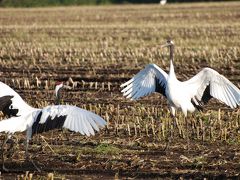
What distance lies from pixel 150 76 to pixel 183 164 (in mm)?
2544

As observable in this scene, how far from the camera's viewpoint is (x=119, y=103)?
47.9 ft

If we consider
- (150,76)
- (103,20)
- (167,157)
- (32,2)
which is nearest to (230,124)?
(150,76)

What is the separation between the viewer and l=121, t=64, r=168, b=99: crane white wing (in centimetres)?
1156

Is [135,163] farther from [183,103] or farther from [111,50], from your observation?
[111,50]

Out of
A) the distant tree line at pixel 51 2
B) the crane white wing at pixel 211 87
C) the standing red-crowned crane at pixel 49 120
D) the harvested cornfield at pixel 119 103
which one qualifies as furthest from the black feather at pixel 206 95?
the distant tree line at pixel 51 2

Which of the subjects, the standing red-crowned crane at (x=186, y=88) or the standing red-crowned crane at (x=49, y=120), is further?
the standing red-crowned crane at (x=186, y=88)

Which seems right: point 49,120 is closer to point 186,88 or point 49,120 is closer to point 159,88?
point 159,88

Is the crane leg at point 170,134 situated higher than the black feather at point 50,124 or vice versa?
the black feather at point 50,124

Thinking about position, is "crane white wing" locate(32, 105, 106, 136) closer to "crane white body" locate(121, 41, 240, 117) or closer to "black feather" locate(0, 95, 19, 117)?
"black feather" locate(0, 95, 19, 117)

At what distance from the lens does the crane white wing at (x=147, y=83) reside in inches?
455

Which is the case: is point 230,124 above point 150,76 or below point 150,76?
below

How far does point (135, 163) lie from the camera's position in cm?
940

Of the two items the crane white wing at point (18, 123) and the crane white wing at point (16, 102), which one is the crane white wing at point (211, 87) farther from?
the crane white wing at point (18, 123)

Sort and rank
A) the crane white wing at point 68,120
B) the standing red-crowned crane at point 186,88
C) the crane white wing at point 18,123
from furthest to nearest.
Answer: the standing red-crowned crane at point 186,88
the crane white wing at point 18,123
the crane white wing at point 68,120
